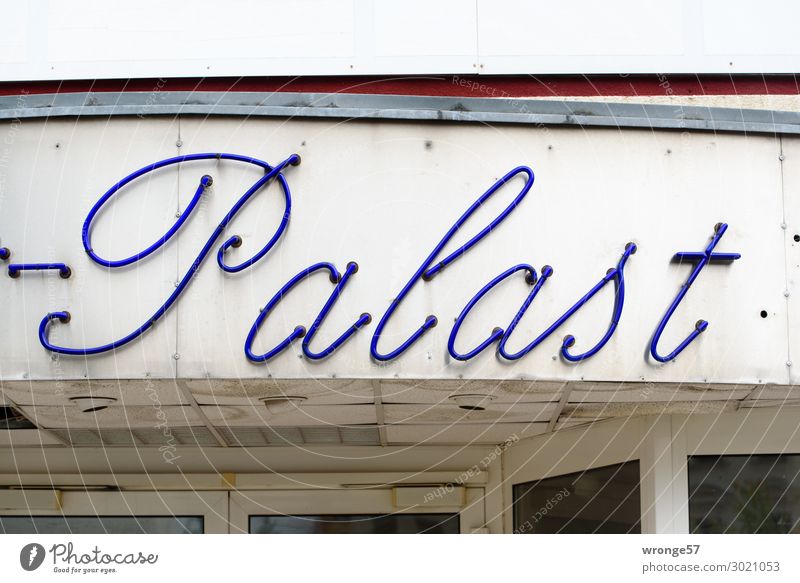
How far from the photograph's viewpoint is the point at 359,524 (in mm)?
7871

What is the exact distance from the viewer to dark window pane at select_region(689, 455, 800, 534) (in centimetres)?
655

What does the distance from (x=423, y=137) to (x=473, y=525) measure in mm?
3032

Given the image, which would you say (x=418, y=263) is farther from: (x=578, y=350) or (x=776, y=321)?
(x=776, y=321)

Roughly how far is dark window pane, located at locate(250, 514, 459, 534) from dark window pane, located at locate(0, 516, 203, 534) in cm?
44

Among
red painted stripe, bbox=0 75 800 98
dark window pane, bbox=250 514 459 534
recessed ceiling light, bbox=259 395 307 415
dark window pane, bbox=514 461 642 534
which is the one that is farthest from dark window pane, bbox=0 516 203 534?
red painted stripe, bbox=0 75 800 98

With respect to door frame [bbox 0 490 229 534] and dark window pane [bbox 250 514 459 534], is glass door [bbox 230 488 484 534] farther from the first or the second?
door frame [bbox 0 490 229 534]

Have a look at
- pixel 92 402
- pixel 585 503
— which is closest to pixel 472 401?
pixel 585 503
